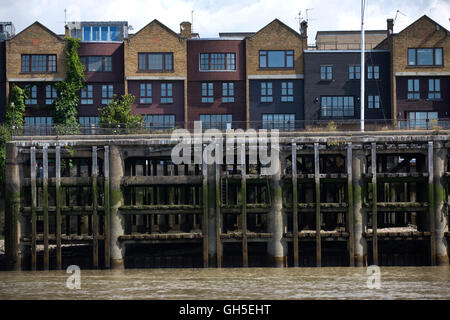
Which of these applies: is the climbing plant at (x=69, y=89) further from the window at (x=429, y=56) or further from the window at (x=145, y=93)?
the window at (x=429, y=56)

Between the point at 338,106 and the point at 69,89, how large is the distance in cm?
2131

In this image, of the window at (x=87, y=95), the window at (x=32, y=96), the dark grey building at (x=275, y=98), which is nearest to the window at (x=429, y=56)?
the dark grey building at (x=275, y=98)

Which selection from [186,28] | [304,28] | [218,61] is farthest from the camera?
[186,28]

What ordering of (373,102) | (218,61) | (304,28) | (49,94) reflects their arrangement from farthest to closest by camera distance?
(304,28) < (373,102) < (218,61) < (49,94)

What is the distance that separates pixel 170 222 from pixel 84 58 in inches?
750

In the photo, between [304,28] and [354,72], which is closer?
[354,72]

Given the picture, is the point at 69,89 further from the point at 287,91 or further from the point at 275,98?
the point at 287,91

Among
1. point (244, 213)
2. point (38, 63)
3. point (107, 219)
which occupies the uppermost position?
point (38, 63)

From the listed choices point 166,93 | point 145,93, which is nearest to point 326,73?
point 166,93

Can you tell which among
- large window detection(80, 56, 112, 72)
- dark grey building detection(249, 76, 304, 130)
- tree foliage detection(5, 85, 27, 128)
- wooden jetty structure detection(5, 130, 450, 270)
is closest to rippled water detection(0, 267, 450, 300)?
wooden jetty structure detection(5, 130, 450, 270)

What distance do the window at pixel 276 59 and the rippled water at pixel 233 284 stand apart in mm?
22354

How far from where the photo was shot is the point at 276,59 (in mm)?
50844

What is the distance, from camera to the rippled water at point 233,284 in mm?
26500
